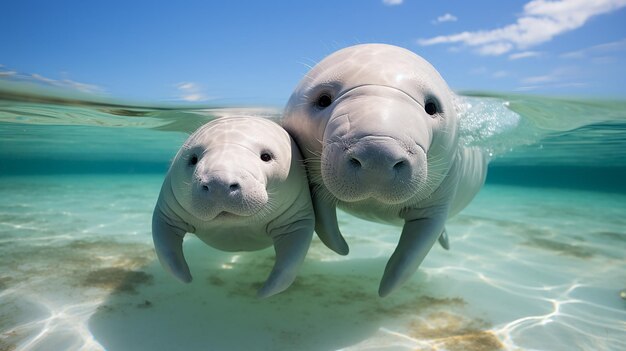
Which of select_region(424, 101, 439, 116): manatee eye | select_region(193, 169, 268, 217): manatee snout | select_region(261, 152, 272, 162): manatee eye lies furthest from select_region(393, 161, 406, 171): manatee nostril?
select_region(261, 152, 272, 162): manatee eye

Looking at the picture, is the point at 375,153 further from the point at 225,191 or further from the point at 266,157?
the point at 266,157

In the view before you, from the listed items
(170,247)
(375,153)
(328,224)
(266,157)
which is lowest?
(170,247)

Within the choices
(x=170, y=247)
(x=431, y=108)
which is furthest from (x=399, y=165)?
(x=170, y=247)

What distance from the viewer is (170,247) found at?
132 inches

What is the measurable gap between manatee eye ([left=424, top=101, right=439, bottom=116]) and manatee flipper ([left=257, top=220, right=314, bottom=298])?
4.57 feet

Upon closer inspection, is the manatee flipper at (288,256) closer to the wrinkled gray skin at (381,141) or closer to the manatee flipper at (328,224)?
the manatee flipper at (328,224)

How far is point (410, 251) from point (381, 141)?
156cm

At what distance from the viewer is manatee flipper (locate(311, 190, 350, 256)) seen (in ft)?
12.1

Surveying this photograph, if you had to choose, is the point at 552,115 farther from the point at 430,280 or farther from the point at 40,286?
the point at 40,286

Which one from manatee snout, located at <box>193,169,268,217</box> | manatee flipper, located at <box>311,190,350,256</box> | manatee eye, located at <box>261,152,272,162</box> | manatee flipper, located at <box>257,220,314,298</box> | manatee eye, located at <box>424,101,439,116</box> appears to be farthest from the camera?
manatee flipper, located at <box>311,190,350,256</box>

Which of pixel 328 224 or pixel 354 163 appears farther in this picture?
pixel 328 224

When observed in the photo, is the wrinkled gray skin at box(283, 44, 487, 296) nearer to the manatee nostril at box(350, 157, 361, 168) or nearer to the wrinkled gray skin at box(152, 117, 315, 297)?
the manatee nostril at box(350, 157, 361, 168)

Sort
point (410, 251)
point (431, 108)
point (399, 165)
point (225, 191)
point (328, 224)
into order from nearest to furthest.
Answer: point (399, 165) < point (225, 191) < point (431, 108) < point (410, 251) < point (328, 224)

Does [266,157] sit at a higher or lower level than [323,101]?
lower
